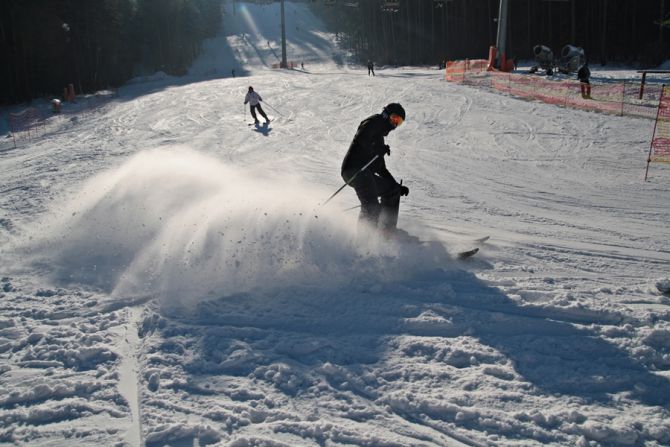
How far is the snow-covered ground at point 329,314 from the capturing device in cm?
329

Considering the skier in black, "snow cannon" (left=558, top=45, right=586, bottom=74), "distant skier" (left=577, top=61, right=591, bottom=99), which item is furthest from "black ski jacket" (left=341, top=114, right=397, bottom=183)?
"snow cannon" (left=558, top=45, right=586, bottom=74)

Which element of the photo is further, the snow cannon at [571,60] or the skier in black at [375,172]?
the snow cannon at [571,60]

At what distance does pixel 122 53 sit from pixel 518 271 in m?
67.2

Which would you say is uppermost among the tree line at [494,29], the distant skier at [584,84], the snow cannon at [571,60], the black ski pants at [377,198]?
the tree line at [494,29]

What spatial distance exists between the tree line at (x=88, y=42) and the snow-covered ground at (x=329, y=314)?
3645cm

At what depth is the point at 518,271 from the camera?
18.2ft

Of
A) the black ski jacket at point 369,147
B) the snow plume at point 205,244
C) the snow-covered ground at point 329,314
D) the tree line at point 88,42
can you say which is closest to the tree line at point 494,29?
the snow-covered ground at point 329,314

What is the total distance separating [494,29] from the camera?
5612 centimetres

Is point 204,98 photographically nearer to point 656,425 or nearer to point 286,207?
point 286,207

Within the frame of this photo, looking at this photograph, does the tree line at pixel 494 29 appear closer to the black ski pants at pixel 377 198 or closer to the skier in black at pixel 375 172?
the skier in black at pixel 375 172

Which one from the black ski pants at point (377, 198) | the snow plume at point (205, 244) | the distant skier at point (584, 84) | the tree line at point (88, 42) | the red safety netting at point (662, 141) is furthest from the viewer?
the tree line at point (88, 42)

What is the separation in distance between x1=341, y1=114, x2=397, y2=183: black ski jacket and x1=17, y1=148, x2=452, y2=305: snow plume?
2.60 ft

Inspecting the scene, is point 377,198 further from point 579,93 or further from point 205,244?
point 579,93

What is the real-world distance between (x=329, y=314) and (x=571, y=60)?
2857 cm
